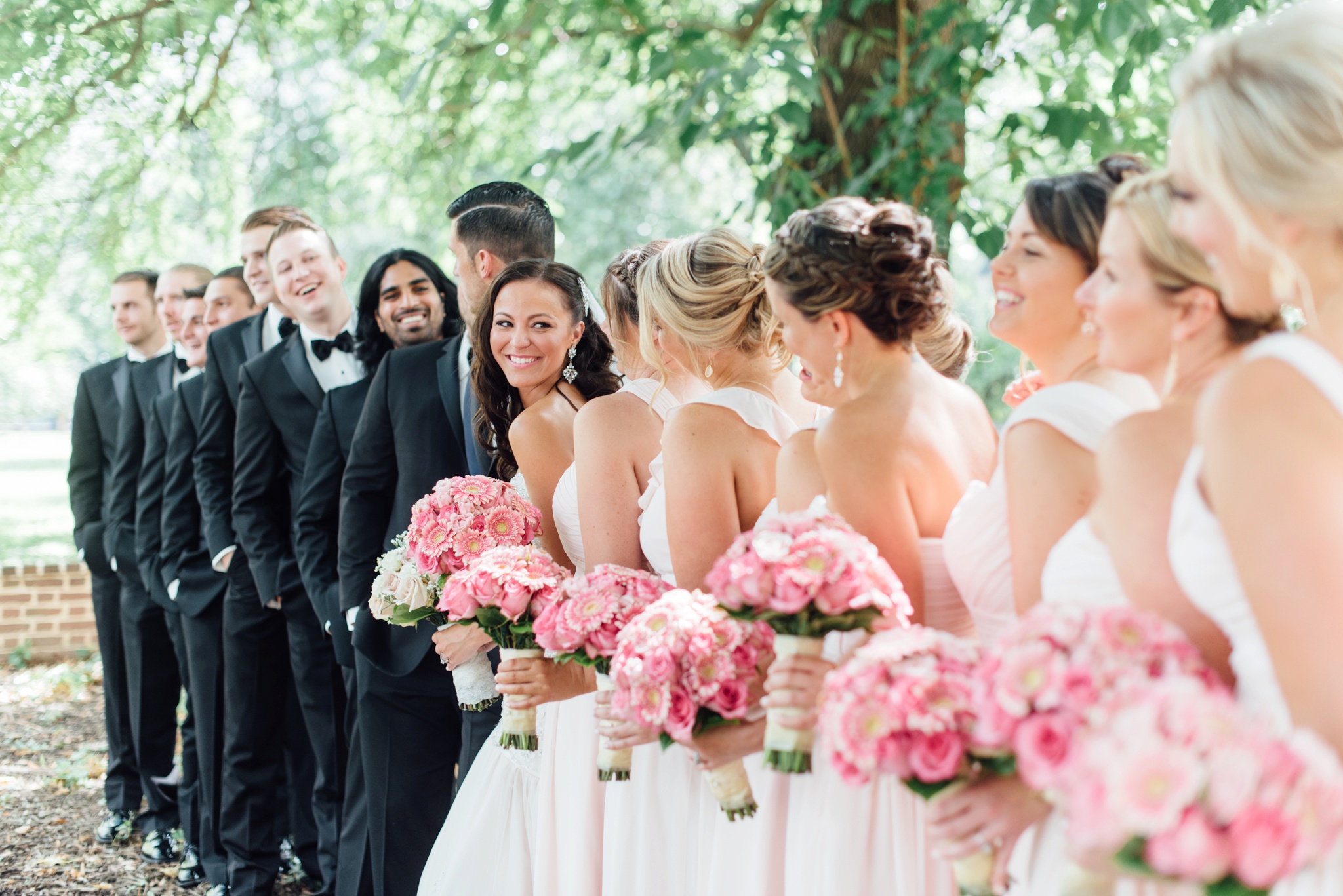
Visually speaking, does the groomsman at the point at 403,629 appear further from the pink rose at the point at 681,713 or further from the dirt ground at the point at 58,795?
the pink rose at the point at 681,713

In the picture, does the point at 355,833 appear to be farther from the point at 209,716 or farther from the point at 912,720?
the point at 912,720

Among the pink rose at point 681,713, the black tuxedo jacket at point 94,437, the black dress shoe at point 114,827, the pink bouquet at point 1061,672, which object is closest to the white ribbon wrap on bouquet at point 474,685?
the pink rose at point 681,713

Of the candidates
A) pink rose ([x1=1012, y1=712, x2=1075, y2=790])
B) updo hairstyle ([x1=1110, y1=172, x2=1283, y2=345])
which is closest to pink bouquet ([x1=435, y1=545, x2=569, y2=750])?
pink rose ([x1=1012, y1=712, x2=1075, y2=790])

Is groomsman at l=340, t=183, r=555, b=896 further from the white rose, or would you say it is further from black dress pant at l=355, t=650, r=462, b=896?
the white rose

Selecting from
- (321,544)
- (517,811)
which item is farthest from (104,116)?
(517,811)

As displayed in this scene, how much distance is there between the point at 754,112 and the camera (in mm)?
8383

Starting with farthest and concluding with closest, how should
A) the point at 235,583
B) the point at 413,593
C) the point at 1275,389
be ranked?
the point at 235,583 → the point at 413,593 → the point at 1275,389

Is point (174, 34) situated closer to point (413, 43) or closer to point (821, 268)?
point (413, 43)

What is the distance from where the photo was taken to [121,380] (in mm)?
6547

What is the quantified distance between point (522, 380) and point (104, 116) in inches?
245

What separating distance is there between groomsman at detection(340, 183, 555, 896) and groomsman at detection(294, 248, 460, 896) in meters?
0.16

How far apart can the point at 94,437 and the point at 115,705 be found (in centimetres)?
159

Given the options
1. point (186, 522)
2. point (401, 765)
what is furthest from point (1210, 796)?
point (186, 522)

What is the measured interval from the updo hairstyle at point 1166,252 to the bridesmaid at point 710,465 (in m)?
1.16
